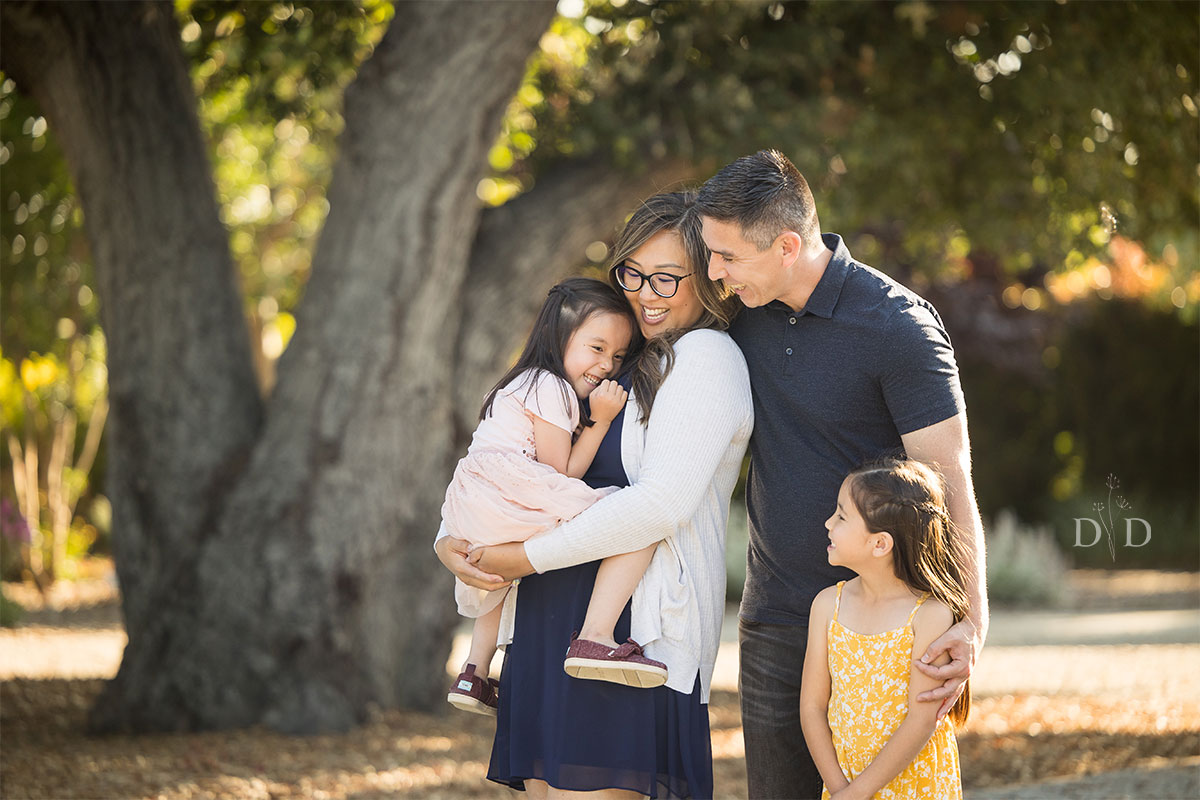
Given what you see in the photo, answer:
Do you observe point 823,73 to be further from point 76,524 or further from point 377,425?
point 76,524

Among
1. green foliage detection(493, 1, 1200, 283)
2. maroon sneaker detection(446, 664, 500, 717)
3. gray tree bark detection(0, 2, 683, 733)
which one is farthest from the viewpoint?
green foliage detection(493, 1, 1200, 283)

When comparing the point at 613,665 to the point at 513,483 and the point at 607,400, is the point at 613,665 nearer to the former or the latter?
the point at 513,483

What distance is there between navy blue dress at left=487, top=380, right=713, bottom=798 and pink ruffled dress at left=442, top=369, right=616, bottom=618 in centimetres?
12

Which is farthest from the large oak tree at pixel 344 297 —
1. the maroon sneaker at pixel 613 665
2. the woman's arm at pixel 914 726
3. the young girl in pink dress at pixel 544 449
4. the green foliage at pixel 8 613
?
the green foliage at pixel 8 613

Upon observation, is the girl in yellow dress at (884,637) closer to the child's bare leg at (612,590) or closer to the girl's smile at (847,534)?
the girl's smile at (847,534)

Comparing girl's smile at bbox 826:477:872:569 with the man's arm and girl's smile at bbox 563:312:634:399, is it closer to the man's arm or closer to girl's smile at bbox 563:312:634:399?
the man's arm

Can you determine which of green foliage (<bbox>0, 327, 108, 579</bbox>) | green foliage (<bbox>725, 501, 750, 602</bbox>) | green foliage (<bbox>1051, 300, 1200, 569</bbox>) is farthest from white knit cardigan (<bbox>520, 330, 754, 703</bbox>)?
green foliage (<bbox>1051, 300, 1200, 569</bbox>)

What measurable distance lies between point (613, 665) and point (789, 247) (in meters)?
0.97

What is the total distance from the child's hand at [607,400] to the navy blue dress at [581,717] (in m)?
0.03

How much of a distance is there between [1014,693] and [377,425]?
14.3 ft

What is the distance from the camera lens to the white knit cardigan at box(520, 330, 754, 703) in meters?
2.41

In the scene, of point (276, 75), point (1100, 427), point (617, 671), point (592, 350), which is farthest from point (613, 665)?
point (1100, 427)

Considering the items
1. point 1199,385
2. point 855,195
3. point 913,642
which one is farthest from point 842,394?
point 1199,385

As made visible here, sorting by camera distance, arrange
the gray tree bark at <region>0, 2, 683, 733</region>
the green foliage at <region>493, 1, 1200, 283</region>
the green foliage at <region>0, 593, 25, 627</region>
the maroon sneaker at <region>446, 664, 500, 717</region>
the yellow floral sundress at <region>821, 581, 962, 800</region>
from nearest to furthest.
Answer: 1. the yellow floral sundress at <region>821, 581, 962, 800</region>
2. the maroon sneaker at <region>446, 664, 500, 717</region>
3. the gray tree bark at <region>0, 2, 683, 733</region>
4. the green foliage at <region>493, 1, 1200, 283</region>
5. the green foliage at <region>0, 593, 25, 627</region>
